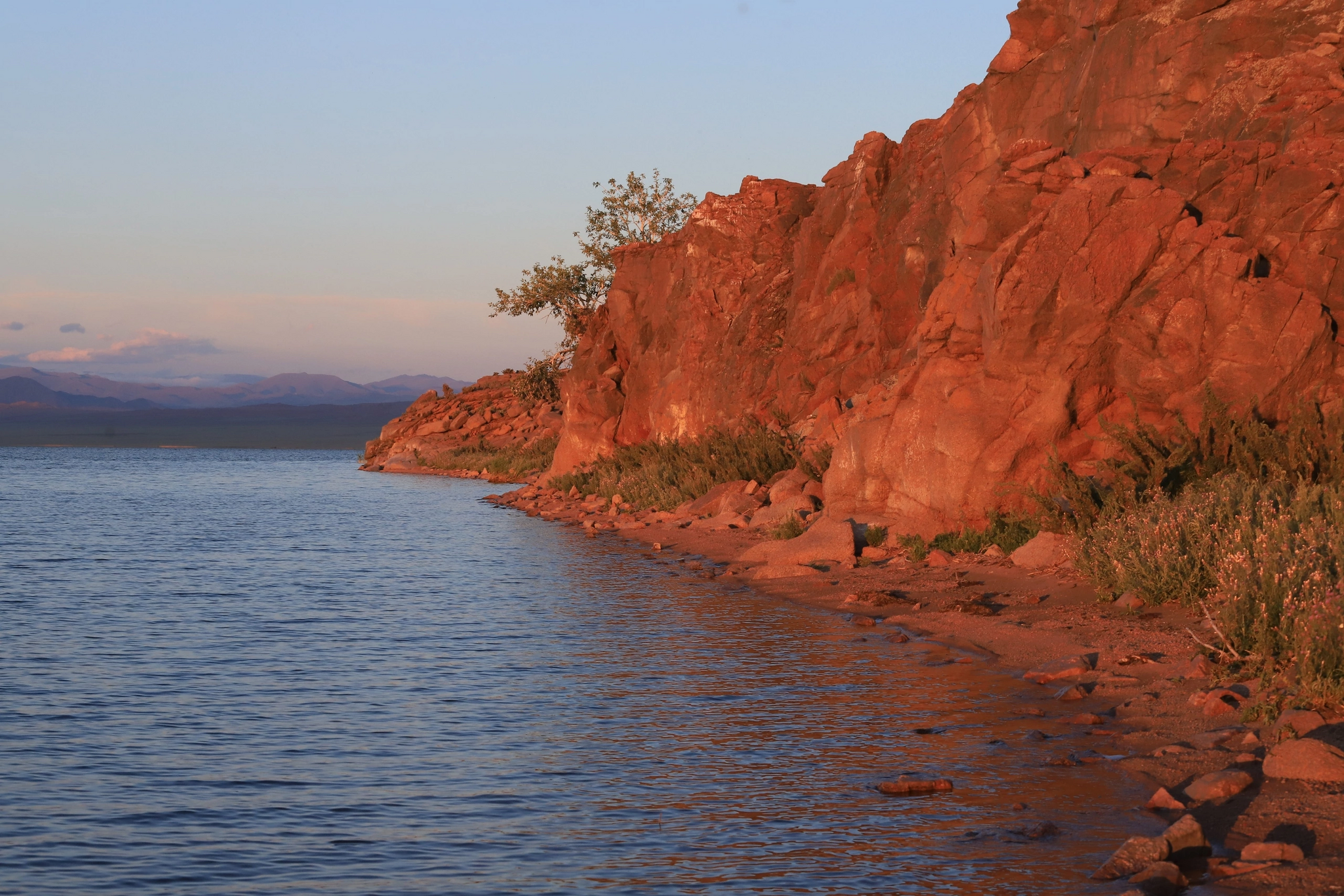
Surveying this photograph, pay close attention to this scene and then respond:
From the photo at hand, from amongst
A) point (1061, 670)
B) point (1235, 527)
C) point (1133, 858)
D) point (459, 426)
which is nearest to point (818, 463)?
point (1235, 527)

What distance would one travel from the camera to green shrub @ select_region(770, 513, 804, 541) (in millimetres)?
23766

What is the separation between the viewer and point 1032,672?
1234 cm

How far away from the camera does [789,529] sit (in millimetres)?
23828

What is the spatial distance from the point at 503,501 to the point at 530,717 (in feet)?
118

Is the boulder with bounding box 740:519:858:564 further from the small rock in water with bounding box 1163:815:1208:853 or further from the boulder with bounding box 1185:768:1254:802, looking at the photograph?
the small rock in water with bounding box 1163:815:1208:853

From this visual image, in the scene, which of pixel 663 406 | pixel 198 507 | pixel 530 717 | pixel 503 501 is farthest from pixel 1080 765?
pixel 198 507

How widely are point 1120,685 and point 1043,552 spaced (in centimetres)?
623

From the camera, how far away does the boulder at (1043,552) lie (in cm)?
1734

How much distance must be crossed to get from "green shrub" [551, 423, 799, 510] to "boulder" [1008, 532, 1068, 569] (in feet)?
39.4

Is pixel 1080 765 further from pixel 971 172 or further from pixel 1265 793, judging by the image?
pixel 971 172

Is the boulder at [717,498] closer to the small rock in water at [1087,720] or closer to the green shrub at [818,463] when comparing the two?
the green shrub at [818,463]

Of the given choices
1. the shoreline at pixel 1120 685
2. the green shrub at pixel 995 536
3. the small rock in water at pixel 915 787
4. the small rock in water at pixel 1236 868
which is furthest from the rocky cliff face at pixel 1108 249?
the small rock in water at pixel 1236 868

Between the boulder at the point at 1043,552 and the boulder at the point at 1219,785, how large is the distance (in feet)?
30.2

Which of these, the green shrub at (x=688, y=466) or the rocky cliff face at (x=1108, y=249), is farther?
the green shrub at (x=688, y=466)
